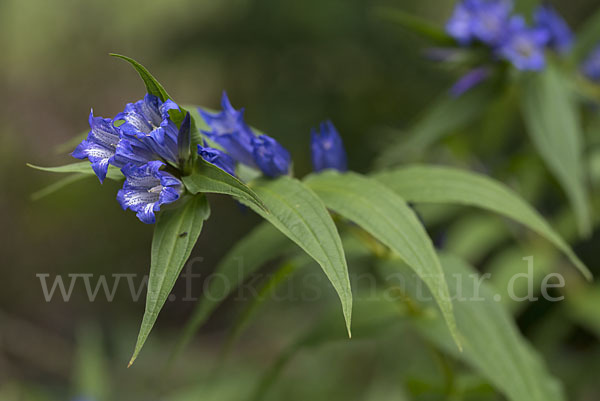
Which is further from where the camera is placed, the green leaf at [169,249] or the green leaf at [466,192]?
the green leaf at [466,192]

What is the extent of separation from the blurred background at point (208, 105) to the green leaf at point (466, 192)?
0.94m

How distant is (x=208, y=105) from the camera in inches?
167

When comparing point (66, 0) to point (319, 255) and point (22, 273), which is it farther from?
point (319, 255)

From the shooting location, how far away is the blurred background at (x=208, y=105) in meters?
2.44

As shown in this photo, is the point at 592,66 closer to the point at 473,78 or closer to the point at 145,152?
the point at 473,78

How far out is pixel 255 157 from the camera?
3.39ft

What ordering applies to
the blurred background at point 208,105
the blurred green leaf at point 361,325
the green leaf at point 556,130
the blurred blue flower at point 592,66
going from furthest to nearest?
the blurred background at point 208,105 < the blurred blue flower at point 592,66 < the green leaf at point 556,130 < the blurred green leaf at point 361,325

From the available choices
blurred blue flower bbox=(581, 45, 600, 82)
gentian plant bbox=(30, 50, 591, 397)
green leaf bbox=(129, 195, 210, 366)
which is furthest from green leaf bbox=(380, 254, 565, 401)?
blurred blue flower bbox=(581, 45, 600, 82)

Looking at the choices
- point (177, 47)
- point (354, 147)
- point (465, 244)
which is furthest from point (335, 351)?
point (177, 47)

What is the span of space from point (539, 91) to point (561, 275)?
29.2 inches

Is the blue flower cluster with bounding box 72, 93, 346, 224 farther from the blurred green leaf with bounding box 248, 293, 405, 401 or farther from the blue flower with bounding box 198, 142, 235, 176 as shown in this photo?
the blurred green leaf with bounding box 248, 293, 405, 401

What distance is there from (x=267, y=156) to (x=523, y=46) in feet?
2.88

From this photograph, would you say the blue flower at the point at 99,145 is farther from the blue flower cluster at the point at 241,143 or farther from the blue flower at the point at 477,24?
the blue flower at the point at 477,24

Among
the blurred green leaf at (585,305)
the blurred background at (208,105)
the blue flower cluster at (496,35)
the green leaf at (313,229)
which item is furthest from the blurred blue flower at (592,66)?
the green leaf at (313,229)
